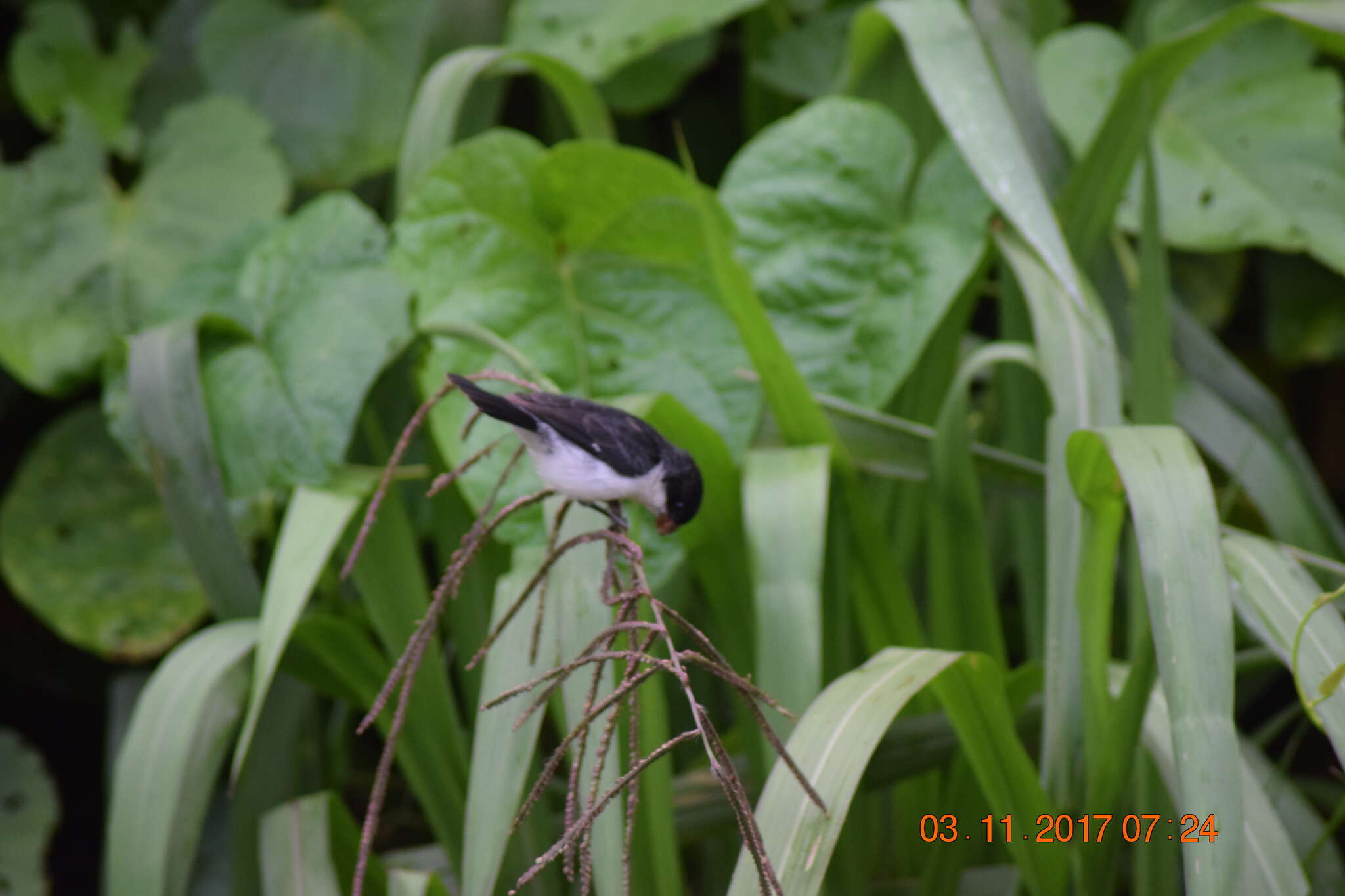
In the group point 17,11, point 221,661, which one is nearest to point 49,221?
point 17,11

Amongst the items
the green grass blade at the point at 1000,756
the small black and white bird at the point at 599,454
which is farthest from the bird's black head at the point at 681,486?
the green grass blade at the point at 1000,756

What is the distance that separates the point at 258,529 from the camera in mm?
1257

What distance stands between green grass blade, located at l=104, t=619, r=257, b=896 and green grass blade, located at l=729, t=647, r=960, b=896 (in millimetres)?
489

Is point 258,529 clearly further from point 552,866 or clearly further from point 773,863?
point 773,863

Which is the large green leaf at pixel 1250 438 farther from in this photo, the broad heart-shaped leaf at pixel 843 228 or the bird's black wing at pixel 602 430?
the bird's black wing at pixel 602 430

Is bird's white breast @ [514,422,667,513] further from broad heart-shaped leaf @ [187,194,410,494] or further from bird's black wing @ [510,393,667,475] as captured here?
broad heart-shaped leaf @ [187,194,410,494]

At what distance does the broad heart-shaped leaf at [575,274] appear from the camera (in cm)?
103

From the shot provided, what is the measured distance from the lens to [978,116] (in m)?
1.02

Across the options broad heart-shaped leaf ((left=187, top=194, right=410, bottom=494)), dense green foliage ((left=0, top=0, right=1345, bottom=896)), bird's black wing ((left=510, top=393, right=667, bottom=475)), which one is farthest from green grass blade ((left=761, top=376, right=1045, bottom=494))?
broad heart-shaped leaf ((left=187, top=194, right=410, bottom=494))

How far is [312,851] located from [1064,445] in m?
0.76

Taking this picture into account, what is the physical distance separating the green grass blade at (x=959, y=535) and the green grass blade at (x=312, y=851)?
2.02 ft

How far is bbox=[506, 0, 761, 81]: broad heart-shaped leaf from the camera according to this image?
133 cm

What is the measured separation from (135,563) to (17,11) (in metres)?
1.06

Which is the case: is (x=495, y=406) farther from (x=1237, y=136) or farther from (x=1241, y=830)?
(x=1237, y=136)
